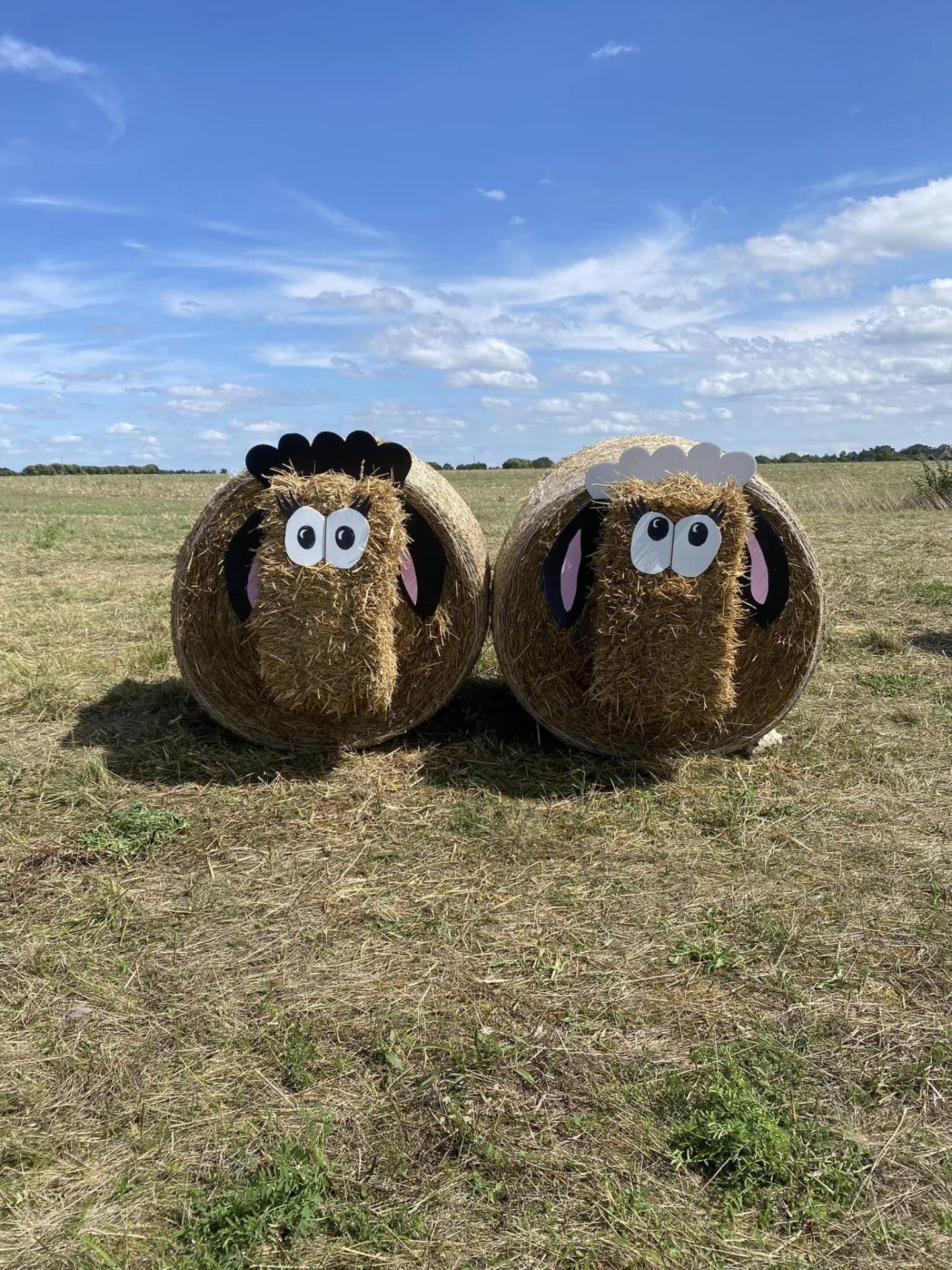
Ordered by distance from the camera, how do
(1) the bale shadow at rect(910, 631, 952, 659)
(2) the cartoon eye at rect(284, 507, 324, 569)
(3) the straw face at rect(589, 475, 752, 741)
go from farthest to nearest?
(1) the bale shadow at rect(910, 631, 952, 659) → (3) the straw face at rect(589, 475, 752, 741) → (2) the cartoon eye at rect(284, 507, 324, 569)

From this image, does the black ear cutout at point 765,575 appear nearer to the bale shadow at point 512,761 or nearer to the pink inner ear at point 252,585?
the bale shadow at point 512,761

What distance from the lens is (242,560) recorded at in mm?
5445

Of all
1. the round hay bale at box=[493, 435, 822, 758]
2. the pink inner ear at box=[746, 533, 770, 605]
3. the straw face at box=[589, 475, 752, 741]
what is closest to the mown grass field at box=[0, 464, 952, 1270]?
the round hay bale at box=[493, 435, 822, 758]

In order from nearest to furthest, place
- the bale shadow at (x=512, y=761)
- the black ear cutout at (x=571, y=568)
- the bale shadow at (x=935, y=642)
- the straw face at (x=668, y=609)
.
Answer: the straw face at (x=668, y=609) → the bale shadow at (x=512, y=761) → the black ear cutout at (x=571, y=568) → the bale shadow at (x=935, y=642)

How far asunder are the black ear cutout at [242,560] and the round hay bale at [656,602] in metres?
1.40

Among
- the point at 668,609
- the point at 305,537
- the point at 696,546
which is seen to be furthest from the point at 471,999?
the point at 696,546

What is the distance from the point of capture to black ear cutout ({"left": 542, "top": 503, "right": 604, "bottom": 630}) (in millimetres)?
5340

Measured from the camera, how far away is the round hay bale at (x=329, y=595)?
15.9 ft

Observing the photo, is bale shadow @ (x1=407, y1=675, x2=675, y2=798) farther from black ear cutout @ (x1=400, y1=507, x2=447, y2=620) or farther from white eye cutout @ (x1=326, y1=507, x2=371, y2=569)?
white eye cutout @ (x1=326, y1=507, x2=371, y2=569)

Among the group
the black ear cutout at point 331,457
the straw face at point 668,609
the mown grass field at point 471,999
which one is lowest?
the mown grass field at point 471,999

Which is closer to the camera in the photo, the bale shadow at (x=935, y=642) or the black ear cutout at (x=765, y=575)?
the black ear cutout at (x=765, y=575)

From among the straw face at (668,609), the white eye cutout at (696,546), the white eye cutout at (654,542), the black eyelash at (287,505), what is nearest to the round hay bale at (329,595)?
the black eyelash at (287,505)

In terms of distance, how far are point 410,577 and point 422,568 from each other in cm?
9

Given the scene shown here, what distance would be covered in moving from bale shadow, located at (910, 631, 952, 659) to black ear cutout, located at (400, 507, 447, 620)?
4442 mm
